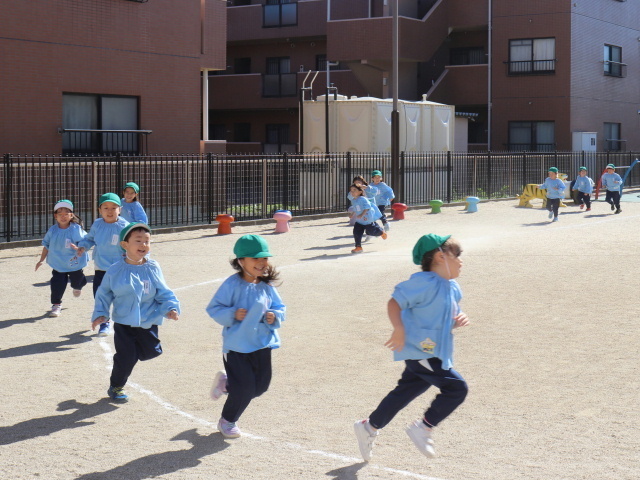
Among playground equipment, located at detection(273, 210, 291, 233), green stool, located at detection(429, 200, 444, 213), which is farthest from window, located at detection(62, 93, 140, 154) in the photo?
green stool, located at detection(429, 200, 444, 213)

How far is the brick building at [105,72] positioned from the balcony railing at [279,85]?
14.2 metres

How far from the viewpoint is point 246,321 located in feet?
20.2

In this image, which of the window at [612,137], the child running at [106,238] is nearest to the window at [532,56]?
the window at [612,137]

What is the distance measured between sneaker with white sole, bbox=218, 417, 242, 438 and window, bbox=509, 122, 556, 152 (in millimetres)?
32885

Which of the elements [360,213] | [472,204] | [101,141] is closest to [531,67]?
[472,204]

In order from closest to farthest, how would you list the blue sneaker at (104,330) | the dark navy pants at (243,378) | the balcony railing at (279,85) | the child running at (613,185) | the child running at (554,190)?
the dark navy pants at (243,378) < the blue sneaker at (104,330) < the child running at (554,190) < the child running at (613,185) < the balcony railing at (279,85)

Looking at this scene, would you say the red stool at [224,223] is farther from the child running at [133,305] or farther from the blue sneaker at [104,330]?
the child running at [133,305]

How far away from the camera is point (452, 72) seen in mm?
38562

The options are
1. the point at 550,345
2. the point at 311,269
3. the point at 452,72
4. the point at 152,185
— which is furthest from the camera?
the point at 452,72

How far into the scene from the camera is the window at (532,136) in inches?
1483

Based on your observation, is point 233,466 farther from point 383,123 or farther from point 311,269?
point 383,123

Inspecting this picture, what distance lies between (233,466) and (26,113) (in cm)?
1707

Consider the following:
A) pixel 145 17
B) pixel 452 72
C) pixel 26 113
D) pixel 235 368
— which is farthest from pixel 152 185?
pixel 452 72

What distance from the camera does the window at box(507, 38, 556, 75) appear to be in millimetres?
37250
